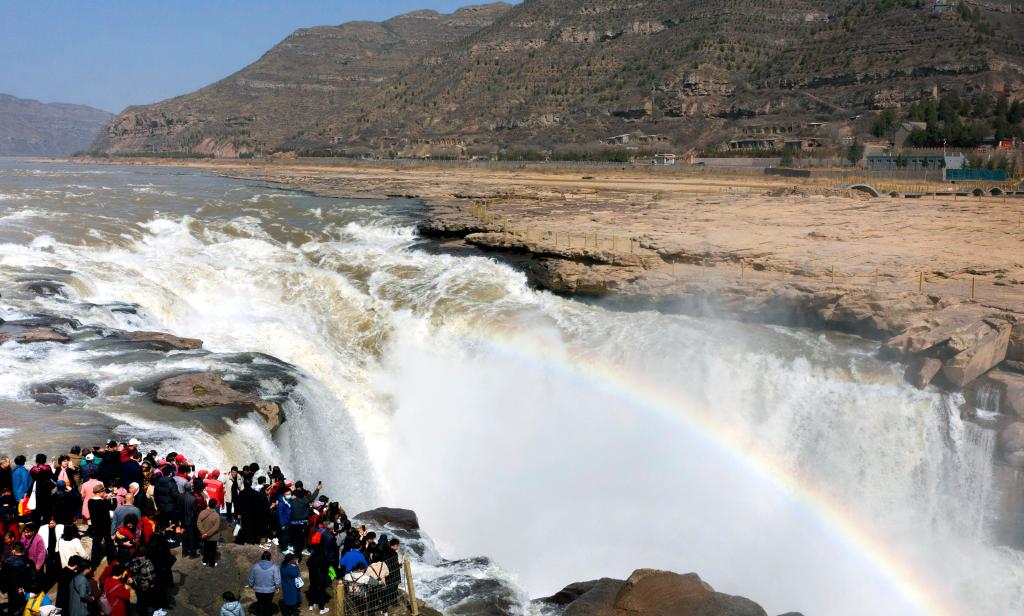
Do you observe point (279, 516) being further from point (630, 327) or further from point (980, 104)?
point (980, 104)

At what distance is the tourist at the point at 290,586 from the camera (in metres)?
10.5

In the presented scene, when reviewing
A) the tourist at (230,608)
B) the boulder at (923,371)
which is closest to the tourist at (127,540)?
the tourist at (230,608)

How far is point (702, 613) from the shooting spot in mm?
12180

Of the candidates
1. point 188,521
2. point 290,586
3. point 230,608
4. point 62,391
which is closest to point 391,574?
point 290,586

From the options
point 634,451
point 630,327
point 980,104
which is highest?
point 980,104

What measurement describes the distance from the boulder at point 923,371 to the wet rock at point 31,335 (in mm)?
19349

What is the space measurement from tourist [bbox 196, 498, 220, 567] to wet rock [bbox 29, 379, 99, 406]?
6.75 meters

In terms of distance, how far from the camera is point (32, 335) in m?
20.1

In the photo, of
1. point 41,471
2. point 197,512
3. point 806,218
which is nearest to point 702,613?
point 197,512

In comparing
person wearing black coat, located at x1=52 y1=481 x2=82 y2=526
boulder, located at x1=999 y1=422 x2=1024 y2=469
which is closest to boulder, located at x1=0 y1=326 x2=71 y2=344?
person wearing black coat, located at x1=52 y1=481 x2=82 y2=526

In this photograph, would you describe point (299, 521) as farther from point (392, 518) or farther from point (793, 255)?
point (793, 255)

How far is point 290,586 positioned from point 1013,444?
14690 millimetres

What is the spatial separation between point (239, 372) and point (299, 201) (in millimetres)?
39213

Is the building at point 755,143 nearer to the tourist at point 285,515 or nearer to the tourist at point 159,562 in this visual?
the tourist at point 285,515
